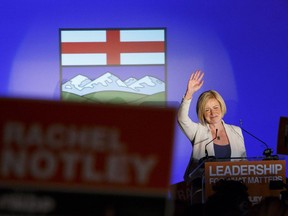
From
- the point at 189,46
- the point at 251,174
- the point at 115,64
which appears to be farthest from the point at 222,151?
the point at 251,174

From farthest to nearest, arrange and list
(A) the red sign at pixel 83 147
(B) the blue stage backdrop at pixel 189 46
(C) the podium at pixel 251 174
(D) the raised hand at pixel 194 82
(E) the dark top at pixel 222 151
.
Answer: (B) the blue stage backdrop at pixel 189 46, (D) the raised hand at pixel 194 82, (E) the dark top at pixel 222 151, (C) the podium at pixel 251 174, (A) the red sign at pixel 83 147

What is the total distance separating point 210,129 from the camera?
243 inches

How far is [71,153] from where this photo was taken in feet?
4.90

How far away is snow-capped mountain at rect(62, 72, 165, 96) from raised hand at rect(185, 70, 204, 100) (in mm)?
290

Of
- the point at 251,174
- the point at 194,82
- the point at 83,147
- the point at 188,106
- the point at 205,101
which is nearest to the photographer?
the point at 83,147

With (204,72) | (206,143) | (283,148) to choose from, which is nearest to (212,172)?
(283,148)

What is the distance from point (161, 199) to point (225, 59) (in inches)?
214

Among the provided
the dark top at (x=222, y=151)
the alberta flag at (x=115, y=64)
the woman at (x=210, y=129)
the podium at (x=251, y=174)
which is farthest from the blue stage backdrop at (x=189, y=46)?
the podium at (x=251, y=174)

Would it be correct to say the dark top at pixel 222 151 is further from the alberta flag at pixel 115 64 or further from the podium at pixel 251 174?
the podium at pixel 251 174

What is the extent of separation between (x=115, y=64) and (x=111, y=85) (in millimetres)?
203

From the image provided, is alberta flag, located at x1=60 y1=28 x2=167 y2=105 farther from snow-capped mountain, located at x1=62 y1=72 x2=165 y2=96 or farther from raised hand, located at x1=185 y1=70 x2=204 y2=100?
raised hand, located at x1=185 y1=70 x2=204 y2=100

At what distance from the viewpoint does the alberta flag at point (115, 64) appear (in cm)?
681

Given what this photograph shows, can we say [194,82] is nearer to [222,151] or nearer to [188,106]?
[188,106]

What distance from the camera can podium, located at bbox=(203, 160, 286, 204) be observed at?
3945 mm
